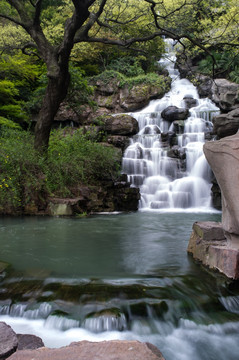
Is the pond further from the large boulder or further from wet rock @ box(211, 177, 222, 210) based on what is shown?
the large boulder

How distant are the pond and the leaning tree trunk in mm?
5814

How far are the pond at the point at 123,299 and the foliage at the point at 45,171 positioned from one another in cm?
414

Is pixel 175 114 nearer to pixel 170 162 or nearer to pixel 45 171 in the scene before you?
pixel 170 162

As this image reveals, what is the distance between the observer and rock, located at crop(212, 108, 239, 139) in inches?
485

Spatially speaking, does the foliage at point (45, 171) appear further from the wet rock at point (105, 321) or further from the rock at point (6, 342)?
the rock at point (6, 342)

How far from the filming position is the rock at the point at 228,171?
12.5ft

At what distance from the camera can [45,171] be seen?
33.2 feet

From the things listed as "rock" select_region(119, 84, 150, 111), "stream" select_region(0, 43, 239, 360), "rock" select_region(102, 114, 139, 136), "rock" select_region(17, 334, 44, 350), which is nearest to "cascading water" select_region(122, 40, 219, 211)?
"rock" select_region(102, 114, 139, 136)

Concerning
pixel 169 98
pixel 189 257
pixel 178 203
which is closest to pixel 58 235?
pixel 189 257

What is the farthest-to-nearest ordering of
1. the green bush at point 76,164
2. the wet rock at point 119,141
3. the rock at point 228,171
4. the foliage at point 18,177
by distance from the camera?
1. the wet rock at point 119,141
2. the green bush at point 76,164
3. the foliage at point 18,177
4. the rock at point 228,171

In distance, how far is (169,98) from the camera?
20.2 metres

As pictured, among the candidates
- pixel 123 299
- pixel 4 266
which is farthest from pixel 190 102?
pixel 123 299

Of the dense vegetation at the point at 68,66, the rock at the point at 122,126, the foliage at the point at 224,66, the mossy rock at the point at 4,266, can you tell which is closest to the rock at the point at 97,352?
the mossy rock at the point at 4,266

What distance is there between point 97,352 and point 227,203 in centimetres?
281
